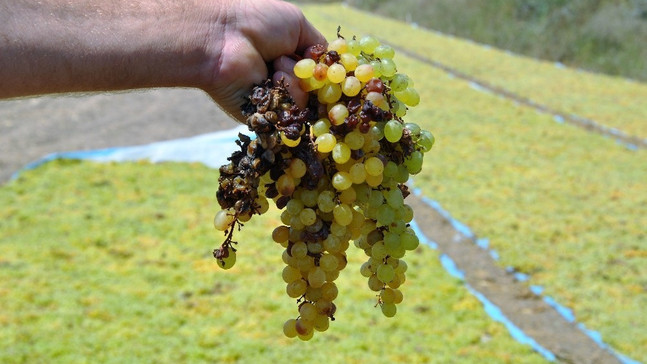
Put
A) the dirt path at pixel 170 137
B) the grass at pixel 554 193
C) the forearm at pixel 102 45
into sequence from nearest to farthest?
the forearm at pixel 102 45
the dirt path at pixel 170 137
the grass at pixel 554 193

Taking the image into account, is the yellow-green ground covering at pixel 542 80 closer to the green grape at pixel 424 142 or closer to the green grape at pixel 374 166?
the green grape at pixel 424 142

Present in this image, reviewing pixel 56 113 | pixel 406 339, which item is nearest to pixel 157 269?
pixel 406 339

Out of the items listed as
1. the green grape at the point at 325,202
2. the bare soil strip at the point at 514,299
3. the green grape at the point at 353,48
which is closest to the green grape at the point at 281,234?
the green grape at the point at 325,202

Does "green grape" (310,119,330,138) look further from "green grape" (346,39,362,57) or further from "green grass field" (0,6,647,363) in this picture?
"green grass field" (0,6,647,363)

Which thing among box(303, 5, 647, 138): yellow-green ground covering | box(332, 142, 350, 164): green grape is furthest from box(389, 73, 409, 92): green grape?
box(303, 5, 647, 138): yellow-green ground covering

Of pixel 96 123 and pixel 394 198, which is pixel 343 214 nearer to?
pixel 394 198

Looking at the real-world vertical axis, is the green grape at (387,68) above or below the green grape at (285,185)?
above

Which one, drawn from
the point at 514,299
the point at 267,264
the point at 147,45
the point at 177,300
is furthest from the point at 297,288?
the point at 514,299
